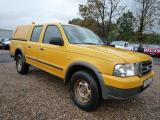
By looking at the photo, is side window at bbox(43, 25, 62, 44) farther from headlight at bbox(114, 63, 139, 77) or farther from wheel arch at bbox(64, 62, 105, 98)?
headlight at bbox(114, 63, 139, 77)

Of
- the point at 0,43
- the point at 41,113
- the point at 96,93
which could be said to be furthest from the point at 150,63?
the point at 0,43

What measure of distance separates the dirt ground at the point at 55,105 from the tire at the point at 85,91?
0.16 m

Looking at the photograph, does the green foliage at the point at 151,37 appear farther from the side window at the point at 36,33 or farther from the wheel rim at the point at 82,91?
the wheel rim at the point at 82,91

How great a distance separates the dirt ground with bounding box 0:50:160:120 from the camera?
13.8 ft

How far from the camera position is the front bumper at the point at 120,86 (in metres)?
3.82

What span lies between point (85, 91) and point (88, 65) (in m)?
0.63

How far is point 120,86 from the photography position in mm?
3816

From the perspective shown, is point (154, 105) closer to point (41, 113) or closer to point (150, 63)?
point (150, 63)

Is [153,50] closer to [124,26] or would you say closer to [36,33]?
[36,33]

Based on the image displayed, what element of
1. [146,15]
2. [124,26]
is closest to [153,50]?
[146,15]

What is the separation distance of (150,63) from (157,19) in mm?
34698

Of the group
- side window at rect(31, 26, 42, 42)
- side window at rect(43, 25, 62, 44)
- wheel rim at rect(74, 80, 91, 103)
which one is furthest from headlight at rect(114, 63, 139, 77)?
side window at rect(31, 26, 42, 42)

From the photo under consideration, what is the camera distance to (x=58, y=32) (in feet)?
17.8

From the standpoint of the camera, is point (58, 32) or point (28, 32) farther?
point (28, 32)
